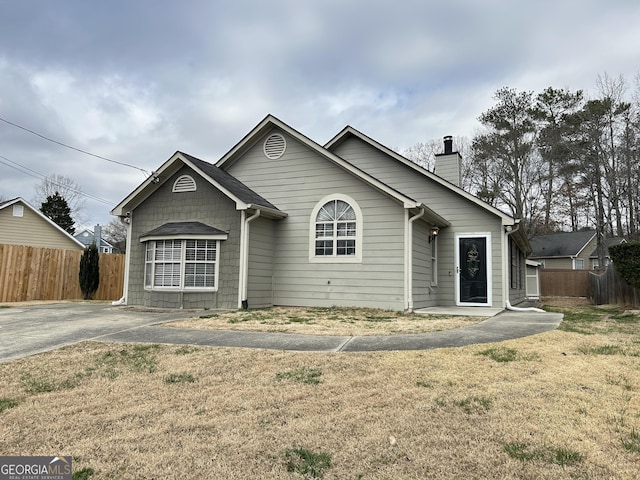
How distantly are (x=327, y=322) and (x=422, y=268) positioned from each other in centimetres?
440

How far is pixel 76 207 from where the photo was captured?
1615 inches

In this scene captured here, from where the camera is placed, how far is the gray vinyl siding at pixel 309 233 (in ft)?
37.1

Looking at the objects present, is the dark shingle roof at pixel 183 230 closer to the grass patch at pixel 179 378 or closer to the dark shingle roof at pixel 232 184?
the dark shingle roof at pixel 232 184

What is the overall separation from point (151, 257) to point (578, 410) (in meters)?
10.5

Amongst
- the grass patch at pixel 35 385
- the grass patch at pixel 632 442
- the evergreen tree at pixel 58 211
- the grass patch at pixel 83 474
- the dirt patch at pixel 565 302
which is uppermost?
the evergreen tree at pixel 58 211

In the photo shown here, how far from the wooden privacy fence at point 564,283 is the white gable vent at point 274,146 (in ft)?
68.7

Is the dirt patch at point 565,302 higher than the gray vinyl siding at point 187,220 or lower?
lower

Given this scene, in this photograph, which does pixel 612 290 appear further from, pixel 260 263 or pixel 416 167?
pixel 260 263

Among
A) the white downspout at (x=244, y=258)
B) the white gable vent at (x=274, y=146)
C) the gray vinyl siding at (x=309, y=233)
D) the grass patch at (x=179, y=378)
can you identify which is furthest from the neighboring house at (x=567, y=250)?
the grass patch at (x=179, y=378)

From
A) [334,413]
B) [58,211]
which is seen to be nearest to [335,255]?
[334,413]

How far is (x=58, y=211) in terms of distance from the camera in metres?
35.0

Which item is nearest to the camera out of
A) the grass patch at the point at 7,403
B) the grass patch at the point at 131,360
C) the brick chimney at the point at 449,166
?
the grass patch at the point at 7,403

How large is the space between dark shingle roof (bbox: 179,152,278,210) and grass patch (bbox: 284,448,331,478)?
8.66 m

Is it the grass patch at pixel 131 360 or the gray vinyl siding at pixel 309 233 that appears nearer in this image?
the grass patch at pixel 131 360
